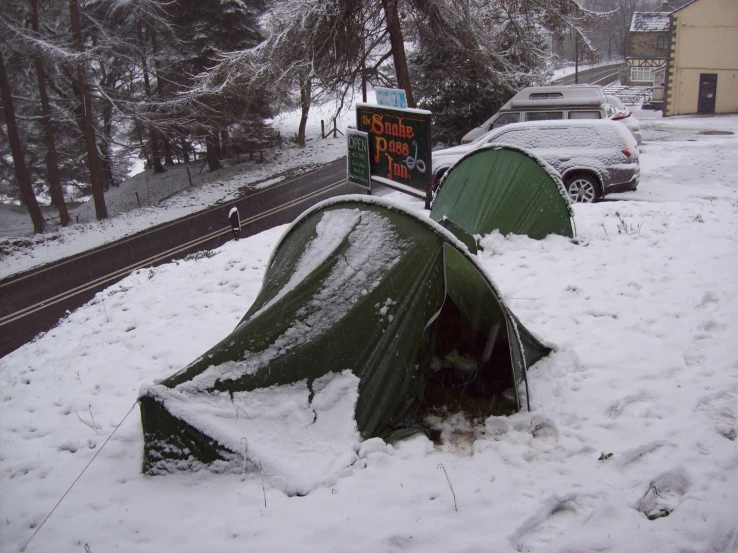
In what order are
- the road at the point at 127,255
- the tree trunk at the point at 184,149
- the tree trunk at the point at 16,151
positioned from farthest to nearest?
the tree trunk at the point at 184,149
the tree trunk at the point at 16,151
the road at the point at 127,255

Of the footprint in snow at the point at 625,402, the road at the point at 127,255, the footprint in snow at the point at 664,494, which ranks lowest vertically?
the road at the point at 127,255

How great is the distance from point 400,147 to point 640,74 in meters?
51.5

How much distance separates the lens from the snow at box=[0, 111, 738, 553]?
334 centimetres

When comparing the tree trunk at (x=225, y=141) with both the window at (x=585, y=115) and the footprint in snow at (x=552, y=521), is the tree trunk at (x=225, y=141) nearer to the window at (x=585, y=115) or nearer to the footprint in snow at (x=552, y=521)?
the window at (x=585, y=115)

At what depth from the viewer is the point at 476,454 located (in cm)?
400

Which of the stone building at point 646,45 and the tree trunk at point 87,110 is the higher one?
the stone building at point 646,45

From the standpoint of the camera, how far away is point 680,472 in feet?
12.0

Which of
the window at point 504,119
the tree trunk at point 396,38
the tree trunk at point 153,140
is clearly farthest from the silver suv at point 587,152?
the tree trunk at point 153,140

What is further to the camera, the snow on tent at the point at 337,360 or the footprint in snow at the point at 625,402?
the footprint in snow at the point at 625,402

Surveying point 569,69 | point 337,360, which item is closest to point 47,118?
point 337,360

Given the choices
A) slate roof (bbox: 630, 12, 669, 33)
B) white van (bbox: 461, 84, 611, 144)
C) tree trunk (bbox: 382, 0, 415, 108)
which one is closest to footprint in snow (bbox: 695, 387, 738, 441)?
white van (bbox: 461, 84, 611, 144)

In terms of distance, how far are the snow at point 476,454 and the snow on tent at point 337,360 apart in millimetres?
47

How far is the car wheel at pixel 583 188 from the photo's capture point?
1116 centimetres

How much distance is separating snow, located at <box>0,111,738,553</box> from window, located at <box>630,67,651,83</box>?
162ft
